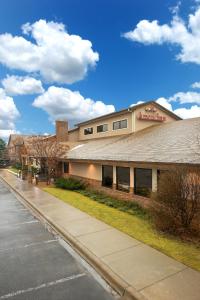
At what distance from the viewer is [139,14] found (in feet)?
63.9

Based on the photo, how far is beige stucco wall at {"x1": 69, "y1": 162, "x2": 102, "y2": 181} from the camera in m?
20.8

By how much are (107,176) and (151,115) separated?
33.6ft

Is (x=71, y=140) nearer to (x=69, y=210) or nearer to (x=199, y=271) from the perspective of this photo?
(x=69, y=210)

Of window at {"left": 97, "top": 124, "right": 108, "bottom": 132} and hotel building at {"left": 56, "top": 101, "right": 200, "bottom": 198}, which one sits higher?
window at {"left": 97, "top": 124, "right": 108, "bottom": 132}

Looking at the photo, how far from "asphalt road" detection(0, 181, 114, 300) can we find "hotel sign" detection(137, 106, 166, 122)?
17.5 m

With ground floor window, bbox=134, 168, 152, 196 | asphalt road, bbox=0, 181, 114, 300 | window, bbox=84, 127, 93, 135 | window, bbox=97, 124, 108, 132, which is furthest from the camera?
window, bbox=84, 127, 93, 135

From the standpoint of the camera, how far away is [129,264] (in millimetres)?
7059

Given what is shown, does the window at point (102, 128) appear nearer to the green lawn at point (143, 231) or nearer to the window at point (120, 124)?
the window at point (120, 124)

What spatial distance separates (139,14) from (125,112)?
9.33 meters

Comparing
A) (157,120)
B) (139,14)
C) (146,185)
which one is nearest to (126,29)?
(139,14)

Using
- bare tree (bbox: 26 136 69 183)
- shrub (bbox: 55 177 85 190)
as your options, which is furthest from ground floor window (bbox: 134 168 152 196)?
bare tree (bbox: 26 136 69 183)

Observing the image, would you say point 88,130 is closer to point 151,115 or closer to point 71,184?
point 151,115

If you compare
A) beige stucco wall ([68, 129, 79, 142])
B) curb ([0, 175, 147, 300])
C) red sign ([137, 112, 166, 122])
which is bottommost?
curb ([0, 175, 147, 300])

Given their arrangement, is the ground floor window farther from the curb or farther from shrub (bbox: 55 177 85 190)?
shrub (bbox: 55 177 85 190)
